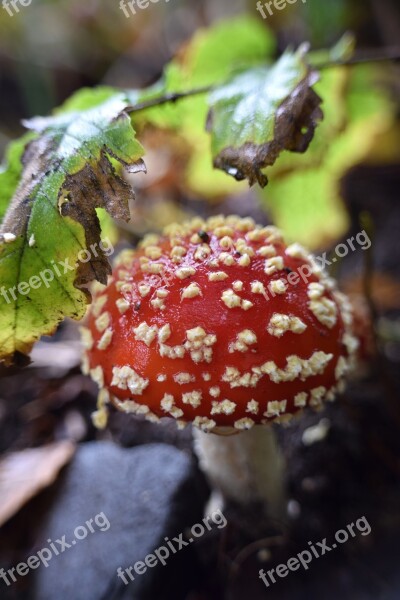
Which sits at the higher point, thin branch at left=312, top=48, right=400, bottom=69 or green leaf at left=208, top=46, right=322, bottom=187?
thin branch at left=312, top=48, right=400, bottom=69

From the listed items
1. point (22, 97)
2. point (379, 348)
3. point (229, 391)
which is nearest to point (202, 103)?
point (379, 348)

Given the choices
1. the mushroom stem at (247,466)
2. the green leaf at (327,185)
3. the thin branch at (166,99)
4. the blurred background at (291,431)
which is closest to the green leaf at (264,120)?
the thin branch at (166,99)

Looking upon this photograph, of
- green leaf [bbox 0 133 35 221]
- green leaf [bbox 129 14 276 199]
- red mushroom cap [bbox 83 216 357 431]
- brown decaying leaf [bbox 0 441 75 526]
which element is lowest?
brown decaying leaf [bbox 0 441 75 526]

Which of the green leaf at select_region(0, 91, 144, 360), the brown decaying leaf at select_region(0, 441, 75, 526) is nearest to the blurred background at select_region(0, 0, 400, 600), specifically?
the brown decaying leaf at select_region(0, 441, 75, 526)

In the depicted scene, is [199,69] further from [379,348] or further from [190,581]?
[190,581]

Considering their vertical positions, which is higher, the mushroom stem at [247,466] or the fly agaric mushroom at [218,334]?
the fly agaric mushroom at [218,334]

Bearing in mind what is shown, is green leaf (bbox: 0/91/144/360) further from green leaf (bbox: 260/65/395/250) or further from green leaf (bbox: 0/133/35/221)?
green leaf (bbox: 260/65/395/250)

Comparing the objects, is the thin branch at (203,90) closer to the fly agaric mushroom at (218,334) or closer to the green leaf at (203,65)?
the green leaf at (203,65)
